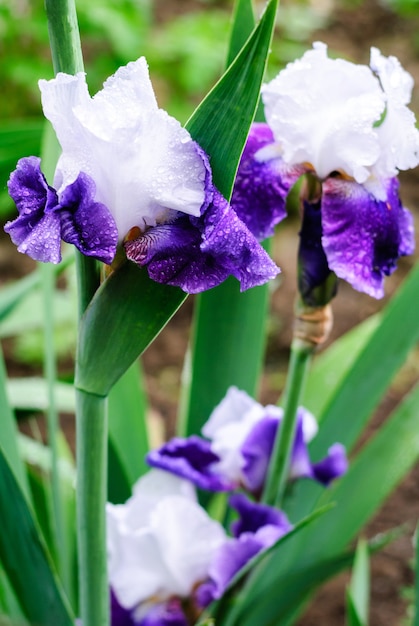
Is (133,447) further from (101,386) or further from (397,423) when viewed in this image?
(101,386)

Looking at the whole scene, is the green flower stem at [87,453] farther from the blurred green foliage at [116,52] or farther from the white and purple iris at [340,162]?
the blurred green foliage at [116,52]

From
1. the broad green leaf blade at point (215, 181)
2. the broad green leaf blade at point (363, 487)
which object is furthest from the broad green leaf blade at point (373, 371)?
the broad green leaf blade at point (215, 181)

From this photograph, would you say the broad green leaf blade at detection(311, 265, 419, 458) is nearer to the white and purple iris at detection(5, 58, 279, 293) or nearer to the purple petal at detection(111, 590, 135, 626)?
the purple petal at detection(111, 590, 135, 626)

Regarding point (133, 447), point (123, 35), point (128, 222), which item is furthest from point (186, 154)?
point (123, 35)

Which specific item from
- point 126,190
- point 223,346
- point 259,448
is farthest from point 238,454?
point 126,190

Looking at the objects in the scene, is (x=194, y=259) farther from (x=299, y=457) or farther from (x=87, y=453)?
(x=299, y=457)

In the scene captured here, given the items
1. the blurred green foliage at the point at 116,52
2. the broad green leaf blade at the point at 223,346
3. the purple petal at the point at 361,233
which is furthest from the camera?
the blurred green foliage at the point at 116,52

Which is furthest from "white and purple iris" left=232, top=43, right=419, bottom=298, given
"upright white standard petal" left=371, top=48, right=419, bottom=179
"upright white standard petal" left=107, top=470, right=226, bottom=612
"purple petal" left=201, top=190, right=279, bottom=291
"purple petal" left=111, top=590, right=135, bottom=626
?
"purple petal" left=111, top=590, right=135, bottom=626
